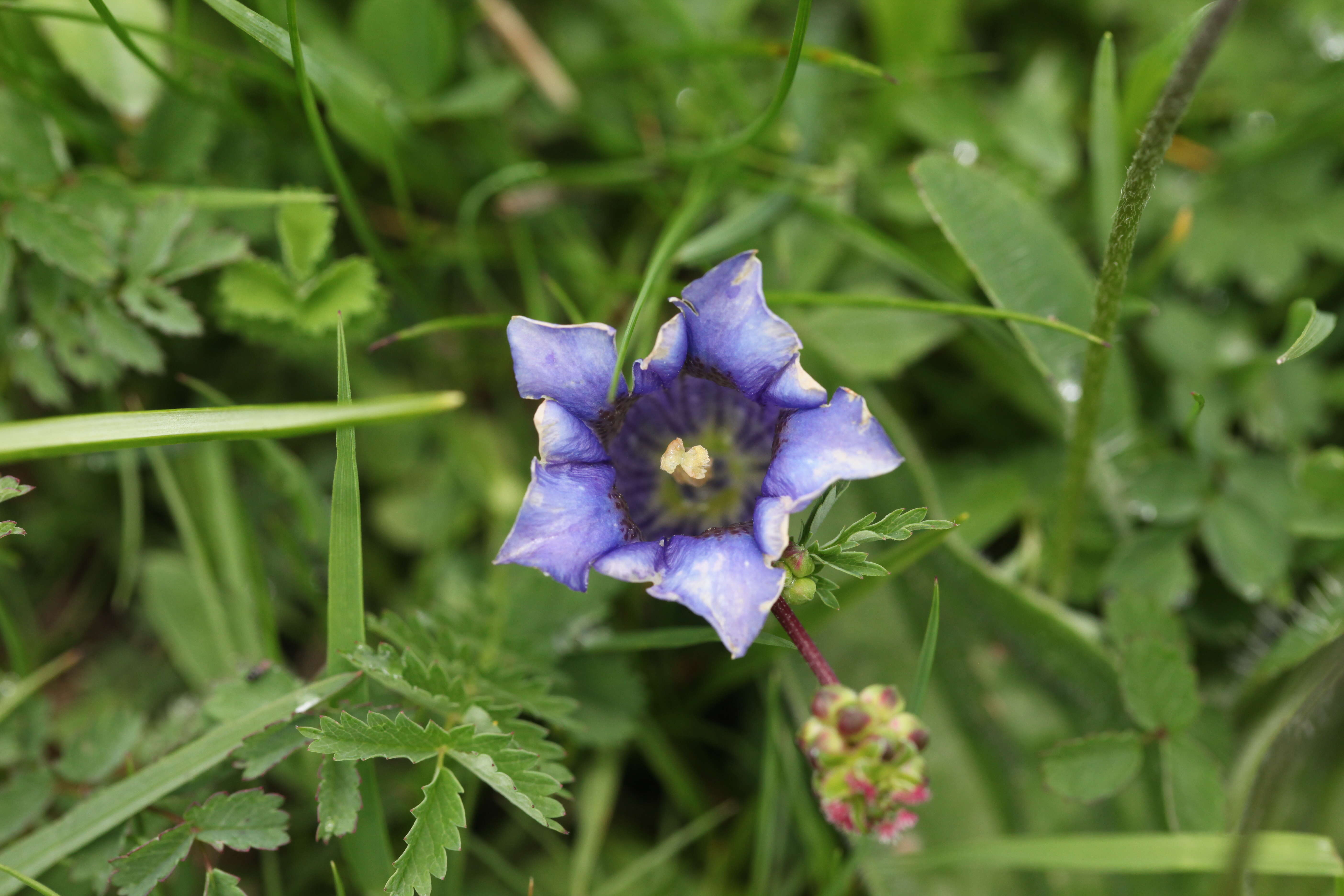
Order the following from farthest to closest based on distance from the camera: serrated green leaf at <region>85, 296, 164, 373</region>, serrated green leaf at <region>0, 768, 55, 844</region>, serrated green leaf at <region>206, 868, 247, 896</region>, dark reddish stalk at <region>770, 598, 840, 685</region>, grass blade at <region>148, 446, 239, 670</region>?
grass blade at <region>148, 446, 239, 670</region>
serrated green leaf at <region>85, 296, 164, 373</region>
serrated green leaf at <region>0, 768, 55, 844</region>
serrated green leaf at <region>206, 868, 247, 896</region>
dark reddish stalk at <region>770, 598, 840, 685</region>

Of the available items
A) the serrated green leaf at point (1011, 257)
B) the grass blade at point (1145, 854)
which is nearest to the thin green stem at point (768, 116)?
the serrated green leaf at point (1011, 257)

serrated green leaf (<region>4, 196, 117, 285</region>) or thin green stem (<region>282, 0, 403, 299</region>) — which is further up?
thin green stem (<region>282, 0, 403, 299</region>)

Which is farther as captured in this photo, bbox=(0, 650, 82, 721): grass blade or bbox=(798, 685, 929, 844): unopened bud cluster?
bbox=(0, 650, 82, 721): grass blade

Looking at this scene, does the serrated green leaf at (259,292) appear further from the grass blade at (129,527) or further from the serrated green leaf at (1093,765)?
the serrated green leaf at (1093,765)

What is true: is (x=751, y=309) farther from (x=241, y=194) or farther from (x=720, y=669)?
(x=241, y=194)

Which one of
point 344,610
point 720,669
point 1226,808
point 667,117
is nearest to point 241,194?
point 344,610

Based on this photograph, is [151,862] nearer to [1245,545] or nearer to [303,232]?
[303,232]

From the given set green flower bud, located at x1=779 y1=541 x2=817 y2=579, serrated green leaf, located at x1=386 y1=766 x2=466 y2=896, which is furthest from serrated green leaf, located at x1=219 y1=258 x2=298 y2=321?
green flower bud, located at x1=779 y1=541 x2=817 y2=579

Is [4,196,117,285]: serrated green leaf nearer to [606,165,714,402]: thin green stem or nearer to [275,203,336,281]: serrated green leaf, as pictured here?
[275,203,336,281]: serrated green leaf
